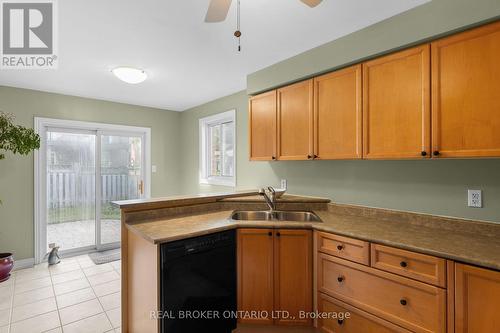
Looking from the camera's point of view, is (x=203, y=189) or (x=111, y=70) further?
(x=203, y=189)

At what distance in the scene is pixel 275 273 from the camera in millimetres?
1994

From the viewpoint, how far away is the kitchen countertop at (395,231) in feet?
4.58

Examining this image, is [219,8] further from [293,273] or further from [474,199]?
[474,199]

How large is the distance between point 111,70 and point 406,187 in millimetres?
3230

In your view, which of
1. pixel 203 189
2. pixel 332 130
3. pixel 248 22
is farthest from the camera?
pixel 203 189

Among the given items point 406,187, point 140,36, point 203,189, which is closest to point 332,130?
point 406,187

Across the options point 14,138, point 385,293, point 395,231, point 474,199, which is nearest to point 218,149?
point 14,138

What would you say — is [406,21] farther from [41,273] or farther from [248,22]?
[41,273]

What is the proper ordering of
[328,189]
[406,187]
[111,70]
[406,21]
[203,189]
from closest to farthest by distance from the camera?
1. [406,21]
2. [406,187]
3. [328,189]
4. [111,70]
5. [203,189]

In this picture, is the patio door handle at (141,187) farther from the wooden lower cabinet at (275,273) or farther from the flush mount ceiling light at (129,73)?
the wooden lower cabinet at (275,273)

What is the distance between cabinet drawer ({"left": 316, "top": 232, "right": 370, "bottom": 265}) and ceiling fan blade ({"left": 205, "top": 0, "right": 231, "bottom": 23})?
1653 millimetres

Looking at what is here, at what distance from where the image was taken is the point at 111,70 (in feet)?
9.36

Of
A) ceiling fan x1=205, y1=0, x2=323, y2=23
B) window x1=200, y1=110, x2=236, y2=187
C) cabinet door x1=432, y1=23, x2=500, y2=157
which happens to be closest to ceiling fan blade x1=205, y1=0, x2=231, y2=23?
ceiling fan x1=205, y1=0, x2=323, y2=23
